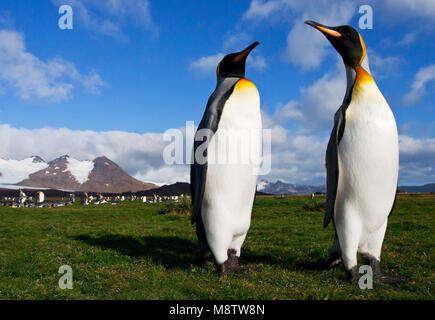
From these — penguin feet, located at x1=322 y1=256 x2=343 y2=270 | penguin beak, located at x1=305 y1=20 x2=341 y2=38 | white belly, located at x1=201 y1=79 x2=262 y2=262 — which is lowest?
penguin feet, located at x1=322 y1=256 x2=343 y2=270

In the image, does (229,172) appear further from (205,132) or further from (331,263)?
(331,263)

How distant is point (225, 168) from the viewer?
4.23 m

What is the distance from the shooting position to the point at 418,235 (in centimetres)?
770

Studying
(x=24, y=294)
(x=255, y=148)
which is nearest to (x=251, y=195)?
(x=255, y=148)

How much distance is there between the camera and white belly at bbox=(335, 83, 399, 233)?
12.8 ft

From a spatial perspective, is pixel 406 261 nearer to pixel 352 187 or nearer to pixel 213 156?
pixel 352 187

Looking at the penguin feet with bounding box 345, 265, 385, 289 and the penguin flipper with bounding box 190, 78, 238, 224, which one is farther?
the penguin flipper with bounding box 190, 78, 238, 224

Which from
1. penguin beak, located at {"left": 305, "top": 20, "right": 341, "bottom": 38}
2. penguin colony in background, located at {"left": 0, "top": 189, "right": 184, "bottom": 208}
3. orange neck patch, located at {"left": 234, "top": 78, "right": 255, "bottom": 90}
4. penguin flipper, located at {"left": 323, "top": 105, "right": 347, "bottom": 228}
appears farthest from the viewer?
penguin colony in background, located at {"left": 0, "top": 189, "right": 184, "bottom": 208}

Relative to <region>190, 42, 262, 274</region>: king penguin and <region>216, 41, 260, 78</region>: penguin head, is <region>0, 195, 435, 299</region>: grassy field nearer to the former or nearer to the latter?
<region>190, 42, 262, 274</region>: king penguin

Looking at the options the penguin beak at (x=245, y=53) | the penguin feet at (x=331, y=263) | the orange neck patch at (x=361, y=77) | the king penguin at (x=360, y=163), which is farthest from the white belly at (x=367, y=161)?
the penguin beak at (x=245, y=53)

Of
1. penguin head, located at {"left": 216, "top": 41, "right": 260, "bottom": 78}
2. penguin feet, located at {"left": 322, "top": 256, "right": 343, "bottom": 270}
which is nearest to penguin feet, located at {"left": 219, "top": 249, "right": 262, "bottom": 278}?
penguin feet, located at {"left": 322, "top": 256, "right": 343, "bottom": 270}

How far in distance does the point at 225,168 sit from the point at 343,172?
1.44 m

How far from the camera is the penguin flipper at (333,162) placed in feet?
13.2

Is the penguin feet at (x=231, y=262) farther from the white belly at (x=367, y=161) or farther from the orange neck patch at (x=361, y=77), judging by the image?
the orange neck patch at (x=361, y=77)
